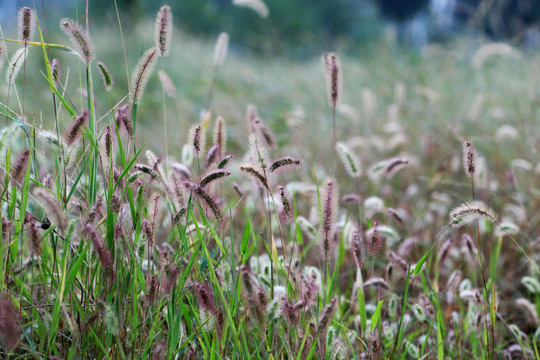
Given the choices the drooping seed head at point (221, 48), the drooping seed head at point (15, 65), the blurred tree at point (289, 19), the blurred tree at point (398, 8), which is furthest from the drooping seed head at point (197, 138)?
the blurred tree at point (398, 8)

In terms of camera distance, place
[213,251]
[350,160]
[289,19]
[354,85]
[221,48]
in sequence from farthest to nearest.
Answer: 1. [289,19]
2. [354,85]
3. [221,48]
4. [350,160]
5. [213,251]

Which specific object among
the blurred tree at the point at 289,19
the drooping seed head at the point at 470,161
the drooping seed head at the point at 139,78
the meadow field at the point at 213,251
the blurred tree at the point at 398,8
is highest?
the blurred tree at the point at 398,8

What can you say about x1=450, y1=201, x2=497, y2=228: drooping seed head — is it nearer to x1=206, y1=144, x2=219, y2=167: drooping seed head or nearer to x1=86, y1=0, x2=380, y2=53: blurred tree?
x1=206, y1=144, x2=219, y2=167: drooping seed head

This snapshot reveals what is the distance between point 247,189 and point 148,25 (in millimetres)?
9130

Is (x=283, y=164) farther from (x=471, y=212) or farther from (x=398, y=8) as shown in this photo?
(x=398, y=8)

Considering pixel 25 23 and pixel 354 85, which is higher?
pixel 354 85

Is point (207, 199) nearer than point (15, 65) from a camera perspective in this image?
A: Yes

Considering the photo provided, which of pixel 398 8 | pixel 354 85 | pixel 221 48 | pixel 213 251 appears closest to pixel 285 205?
pixel 213 251

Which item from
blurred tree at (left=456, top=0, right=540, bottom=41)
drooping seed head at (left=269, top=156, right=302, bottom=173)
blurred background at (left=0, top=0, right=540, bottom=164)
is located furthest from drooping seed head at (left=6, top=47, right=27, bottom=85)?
blurred tree at (left=456, top=0, right=540, bottom=41)

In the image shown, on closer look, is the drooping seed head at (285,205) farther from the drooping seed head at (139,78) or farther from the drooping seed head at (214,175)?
the drooping seed head at (139,78)

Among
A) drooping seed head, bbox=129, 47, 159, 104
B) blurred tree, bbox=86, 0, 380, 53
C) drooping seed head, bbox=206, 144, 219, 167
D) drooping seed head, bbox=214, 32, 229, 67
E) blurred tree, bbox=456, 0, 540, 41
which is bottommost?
drooping seed head, bbox=206, 144, 219, 167

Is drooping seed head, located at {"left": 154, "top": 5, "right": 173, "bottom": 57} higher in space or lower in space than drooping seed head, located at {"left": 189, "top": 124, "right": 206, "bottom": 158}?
higher

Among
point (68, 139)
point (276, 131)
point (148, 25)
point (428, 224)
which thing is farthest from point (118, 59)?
point (68, 139)

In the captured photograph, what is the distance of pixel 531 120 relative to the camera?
3852mm
